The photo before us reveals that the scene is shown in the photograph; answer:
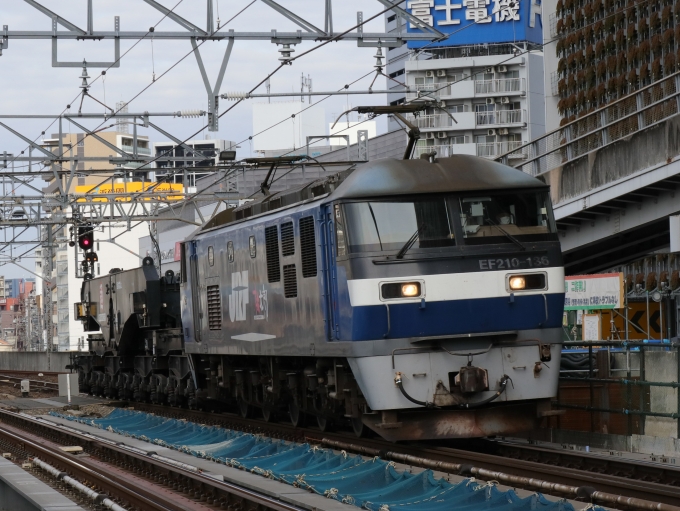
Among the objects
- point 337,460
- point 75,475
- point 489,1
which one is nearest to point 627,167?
point 337,460

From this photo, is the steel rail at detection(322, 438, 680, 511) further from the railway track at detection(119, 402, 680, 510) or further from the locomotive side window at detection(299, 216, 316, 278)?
the locomotive side window at detection(299, 216, 316, 278)

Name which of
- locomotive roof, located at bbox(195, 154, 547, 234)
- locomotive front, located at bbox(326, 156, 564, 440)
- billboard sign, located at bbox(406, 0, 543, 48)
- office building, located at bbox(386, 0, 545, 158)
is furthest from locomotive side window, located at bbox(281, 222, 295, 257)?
office building, located at bbox(386, 0, 545, 158)

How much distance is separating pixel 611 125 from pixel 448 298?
8.98 metres

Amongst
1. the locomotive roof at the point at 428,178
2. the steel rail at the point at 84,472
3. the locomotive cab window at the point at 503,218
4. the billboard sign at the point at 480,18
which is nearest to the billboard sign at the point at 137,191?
the steel rail at the point at 84,472

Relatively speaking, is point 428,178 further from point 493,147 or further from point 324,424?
point 493,147

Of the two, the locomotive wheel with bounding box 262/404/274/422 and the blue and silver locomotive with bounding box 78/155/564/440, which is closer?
the blue and silver locomotive with bounding box 78/155/564/440

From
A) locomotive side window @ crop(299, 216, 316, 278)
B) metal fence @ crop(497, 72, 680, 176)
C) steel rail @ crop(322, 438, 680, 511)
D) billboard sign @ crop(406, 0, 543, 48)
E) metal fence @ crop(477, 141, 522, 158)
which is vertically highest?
billboard sign @ crop(406, 0, 543, 48)

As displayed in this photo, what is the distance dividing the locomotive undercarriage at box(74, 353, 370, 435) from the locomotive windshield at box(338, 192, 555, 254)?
1633 millimetres

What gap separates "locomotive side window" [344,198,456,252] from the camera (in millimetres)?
14062

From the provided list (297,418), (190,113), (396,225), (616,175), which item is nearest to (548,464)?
(396,225)

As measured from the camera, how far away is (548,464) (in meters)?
13.1

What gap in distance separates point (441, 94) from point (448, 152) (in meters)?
76.2

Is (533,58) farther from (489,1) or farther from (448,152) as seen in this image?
(448,152)

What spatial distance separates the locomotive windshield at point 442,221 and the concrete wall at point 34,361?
30688 millimetres
